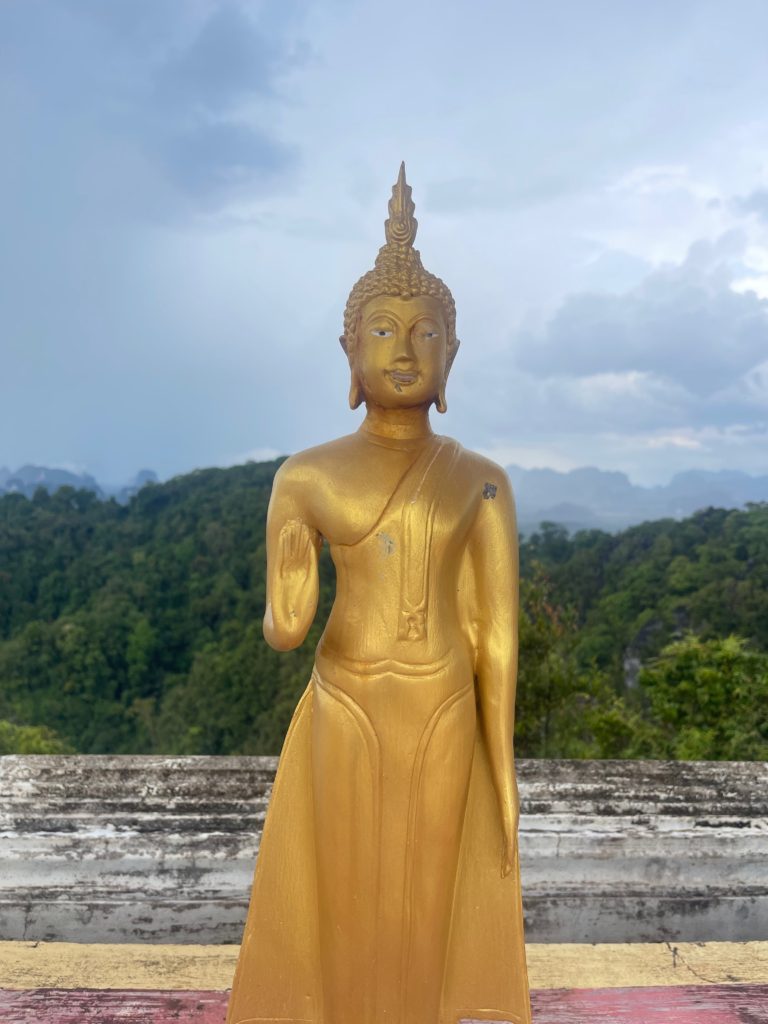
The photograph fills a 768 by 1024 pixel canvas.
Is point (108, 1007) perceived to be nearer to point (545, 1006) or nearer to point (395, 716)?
point (545, 1006)

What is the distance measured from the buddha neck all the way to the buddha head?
→ 4cm

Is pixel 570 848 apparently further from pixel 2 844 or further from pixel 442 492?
pixel 2 844

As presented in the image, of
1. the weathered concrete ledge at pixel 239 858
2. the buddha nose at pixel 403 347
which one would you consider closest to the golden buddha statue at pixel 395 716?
the buddha nose at pixel 403 347

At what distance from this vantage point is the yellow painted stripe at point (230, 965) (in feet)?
11.7

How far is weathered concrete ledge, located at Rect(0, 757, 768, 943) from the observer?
408 centimetres

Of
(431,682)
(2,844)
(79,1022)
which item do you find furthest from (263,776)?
(431,682)

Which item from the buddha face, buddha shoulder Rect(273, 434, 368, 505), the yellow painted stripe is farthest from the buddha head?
the yellow painted stripe

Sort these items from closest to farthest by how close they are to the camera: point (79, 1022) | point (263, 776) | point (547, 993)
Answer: point (79, 1022)
point (547, 993)
point (263, 776)

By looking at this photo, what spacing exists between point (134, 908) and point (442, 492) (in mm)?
2927

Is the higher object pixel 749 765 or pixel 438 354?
pixel 438 354

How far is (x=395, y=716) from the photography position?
2447 millimetres

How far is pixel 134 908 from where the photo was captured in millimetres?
4059

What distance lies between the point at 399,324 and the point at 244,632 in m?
13.9

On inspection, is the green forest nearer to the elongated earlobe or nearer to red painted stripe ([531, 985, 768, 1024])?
red painted stripe ([531, 985, 768, 1024])
